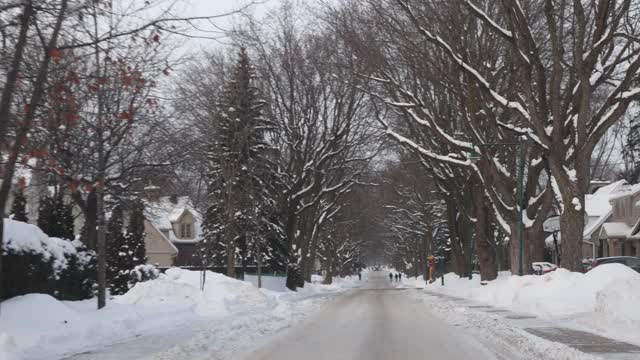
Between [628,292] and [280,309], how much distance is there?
12.2 m

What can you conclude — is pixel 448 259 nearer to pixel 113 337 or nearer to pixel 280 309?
pixel 280 309

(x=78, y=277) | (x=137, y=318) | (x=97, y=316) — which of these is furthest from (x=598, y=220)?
(x=97, y=316)

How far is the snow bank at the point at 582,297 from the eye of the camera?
53.0 ft

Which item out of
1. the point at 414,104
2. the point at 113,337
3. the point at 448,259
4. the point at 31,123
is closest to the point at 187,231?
the point at 448,259

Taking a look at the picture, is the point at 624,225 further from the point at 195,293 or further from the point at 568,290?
the point at 195,293

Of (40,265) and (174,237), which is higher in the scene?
(174,237)

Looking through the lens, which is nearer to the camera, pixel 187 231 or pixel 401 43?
pixel 401 43

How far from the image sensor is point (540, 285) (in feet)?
82.0

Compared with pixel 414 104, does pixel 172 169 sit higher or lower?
lower

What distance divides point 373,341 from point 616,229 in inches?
1866

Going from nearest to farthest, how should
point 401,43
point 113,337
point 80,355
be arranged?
point 80,355
point 113,337
point 401,43

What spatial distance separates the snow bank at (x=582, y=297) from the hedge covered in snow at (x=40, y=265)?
470 inches

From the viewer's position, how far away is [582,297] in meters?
21.8

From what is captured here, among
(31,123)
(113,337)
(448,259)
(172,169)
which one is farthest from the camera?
(448,259)
